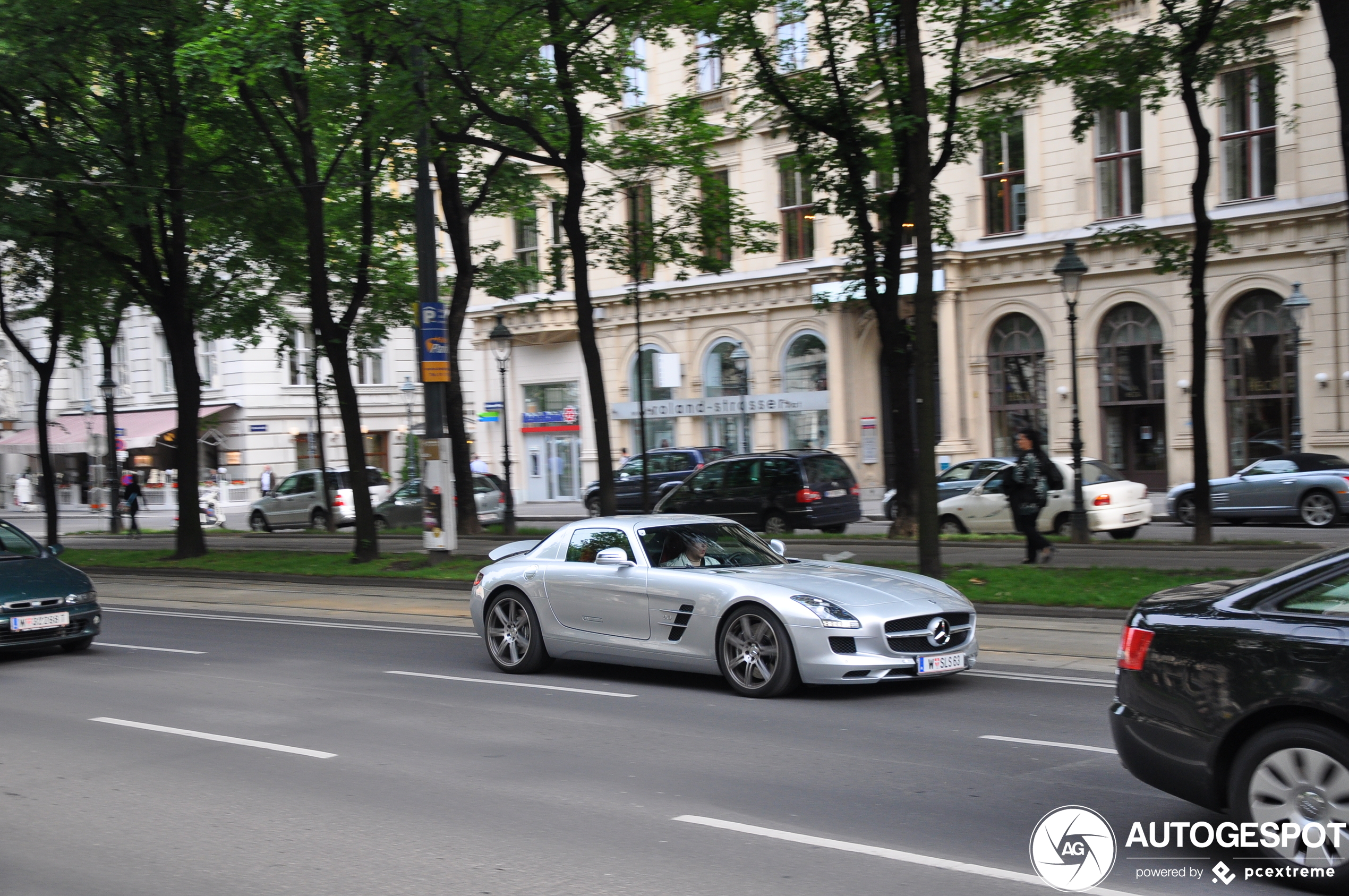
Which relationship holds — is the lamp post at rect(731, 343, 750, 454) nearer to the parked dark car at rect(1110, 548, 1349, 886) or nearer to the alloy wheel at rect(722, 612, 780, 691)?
the alloy wheel at rect(722, 612, 780, 691)

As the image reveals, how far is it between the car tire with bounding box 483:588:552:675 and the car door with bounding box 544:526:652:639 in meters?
0.32

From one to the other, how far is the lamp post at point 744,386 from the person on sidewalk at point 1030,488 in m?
24.1

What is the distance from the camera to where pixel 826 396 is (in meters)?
39.8

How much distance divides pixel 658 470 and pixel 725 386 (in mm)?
8402

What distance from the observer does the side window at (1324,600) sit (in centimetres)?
487

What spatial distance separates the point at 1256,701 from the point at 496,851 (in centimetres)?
320

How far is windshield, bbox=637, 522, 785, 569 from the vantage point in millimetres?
10133

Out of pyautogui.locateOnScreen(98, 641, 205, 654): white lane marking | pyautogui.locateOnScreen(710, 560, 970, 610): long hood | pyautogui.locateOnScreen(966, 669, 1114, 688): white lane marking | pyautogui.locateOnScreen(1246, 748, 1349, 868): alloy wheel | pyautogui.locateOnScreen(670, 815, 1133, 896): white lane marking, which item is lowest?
pyautogui.locateOnScreen(966, 669, 1114, 688): white lane marking

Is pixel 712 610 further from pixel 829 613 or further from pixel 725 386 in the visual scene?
pixel 725 386

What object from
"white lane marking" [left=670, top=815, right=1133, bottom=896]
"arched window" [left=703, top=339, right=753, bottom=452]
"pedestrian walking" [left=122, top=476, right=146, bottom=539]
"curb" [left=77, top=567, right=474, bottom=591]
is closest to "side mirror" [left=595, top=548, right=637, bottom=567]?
"white lane marking" [left=670, top=815, right=1133, bottom=896]

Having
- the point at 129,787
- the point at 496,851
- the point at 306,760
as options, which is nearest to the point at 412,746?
the point at 306,760

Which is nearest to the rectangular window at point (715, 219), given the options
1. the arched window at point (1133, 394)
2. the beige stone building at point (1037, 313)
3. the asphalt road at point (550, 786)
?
the beige stone building at point (1037, 313)

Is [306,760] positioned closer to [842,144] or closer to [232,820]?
[232,820]

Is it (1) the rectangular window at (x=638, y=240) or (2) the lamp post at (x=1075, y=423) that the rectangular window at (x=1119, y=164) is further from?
(1) the rectangular window at (x=638, y=240)
